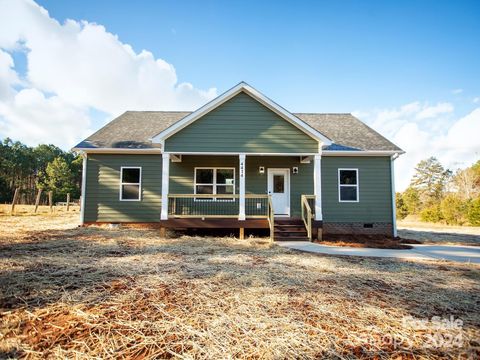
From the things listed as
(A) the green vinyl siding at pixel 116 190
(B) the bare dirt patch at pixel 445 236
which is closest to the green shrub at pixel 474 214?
(B) the bare dirt patch at pixel 445 236

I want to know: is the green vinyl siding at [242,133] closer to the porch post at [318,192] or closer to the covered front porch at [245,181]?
the porch post at [318,192]

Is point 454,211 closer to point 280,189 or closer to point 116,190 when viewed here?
point 280,189

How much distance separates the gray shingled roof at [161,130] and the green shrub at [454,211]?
1232 centimetres

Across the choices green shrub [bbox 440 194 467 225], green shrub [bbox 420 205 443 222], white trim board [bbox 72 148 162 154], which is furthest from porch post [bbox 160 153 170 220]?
green shrub [bbox 420 205 443 222]

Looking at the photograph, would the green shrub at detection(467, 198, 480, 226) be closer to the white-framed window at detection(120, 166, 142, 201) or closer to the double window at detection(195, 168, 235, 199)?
the double window at detection(195, 168, 235, 199)

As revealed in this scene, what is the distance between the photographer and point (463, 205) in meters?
18.4

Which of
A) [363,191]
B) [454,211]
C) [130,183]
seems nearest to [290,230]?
[363,191]

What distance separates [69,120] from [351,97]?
52.4m

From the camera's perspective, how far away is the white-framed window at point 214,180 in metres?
10.8

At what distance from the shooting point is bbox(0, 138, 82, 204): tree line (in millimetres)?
38344

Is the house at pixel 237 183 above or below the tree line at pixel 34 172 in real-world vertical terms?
below

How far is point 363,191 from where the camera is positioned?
10719 millimetres

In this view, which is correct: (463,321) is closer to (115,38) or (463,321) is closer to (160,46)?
(160,46)

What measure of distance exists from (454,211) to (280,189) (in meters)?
16.9
